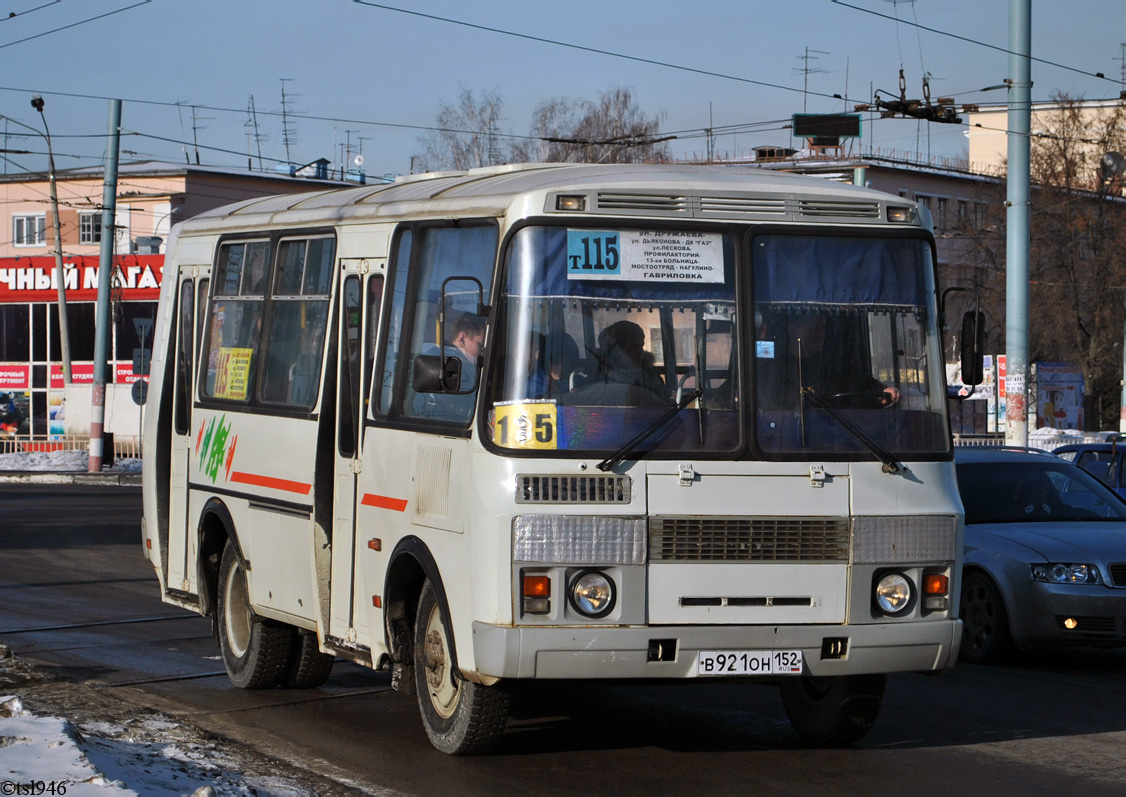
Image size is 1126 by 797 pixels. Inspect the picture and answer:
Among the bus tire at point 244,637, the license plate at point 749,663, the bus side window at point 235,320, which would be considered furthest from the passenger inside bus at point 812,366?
the bus tire at point 244,637

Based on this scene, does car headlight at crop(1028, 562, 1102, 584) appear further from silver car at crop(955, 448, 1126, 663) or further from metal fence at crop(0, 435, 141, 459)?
metal fence at crop(0, 435, 141, 459)

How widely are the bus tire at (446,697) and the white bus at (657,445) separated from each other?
0.01 meters

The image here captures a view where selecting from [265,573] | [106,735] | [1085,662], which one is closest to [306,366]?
[265,573]

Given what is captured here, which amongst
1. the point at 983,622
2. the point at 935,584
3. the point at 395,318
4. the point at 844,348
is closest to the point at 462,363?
the point at 395,318

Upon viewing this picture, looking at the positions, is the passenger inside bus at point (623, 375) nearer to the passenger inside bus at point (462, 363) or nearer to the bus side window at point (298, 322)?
the passenger inside bus at point (462, 363)

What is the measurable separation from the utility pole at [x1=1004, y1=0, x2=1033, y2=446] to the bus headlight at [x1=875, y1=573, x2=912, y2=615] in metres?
13.8

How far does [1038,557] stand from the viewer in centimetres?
1088

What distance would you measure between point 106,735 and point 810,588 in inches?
137

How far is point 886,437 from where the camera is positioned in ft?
23.8

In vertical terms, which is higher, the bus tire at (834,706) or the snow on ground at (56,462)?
the bus tire at (834,706)

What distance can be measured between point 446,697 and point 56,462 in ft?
116

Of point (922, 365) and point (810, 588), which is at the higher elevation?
point (922, 365)

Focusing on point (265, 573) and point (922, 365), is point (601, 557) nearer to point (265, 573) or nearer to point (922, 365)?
point (922, 365)

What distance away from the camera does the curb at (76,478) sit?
35375 millimetres
